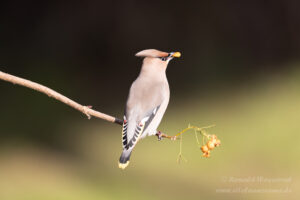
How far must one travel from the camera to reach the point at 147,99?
1366 millimetres

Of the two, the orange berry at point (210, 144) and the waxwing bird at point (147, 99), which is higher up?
the waxwing bird at point (147, 99)

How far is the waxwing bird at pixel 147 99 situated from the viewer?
1.26 metres

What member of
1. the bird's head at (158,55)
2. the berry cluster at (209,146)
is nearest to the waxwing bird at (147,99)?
the bird's head at (158,55)

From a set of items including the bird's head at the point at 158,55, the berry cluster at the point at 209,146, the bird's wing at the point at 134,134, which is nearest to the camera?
the berry cluster at the point at 209,146

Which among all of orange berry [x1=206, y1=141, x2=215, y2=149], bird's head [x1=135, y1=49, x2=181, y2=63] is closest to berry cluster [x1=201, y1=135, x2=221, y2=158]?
orange berry [x1=206, y1=141, x2=215, y2=149]

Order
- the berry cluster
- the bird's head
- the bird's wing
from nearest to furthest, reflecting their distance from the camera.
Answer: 1. the berry cluster
2. the bird's wing
3. the bird's head

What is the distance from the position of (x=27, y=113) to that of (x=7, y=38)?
920 mm

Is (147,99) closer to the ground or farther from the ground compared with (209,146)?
farther from the ground

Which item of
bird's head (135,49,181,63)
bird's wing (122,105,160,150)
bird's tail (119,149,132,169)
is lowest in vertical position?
bird's tail (119,149,132,169)

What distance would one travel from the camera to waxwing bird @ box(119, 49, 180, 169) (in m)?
1.26

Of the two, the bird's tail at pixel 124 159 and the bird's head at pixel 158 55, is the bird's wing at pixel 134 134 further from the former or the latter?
the bird's head at pixel 158 55

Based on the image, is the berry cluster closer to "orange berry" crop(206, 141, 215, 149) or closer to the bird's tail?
"orange berry" crop(206, 141, 215, 149)

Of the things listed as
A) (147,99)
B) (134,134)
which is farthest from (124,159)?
(147,99)

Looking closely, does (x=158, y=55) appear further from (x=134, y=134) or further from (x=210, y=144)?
(x=210, y=144)
